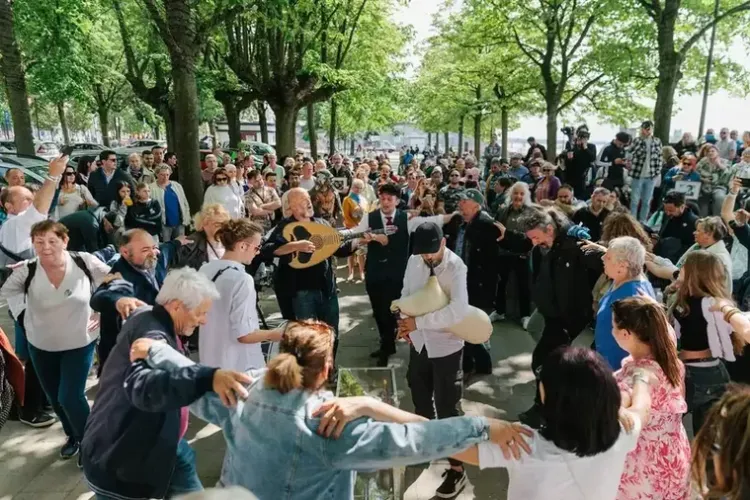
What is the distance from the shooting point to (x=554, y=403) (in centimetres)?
188

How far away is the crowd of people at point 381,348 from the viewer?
182cm

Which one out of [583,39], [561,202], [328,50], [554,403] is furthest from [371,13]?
[554,403]

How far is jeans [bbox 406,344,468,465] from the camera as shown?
12.4 ft

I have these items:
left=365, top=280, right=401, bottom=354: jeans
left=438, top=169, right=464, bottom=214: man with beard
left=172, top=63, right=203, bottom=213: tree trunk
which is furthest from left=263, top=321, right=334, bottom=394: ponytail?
left=172, top=63, right=203, bottom=213: tree trunk

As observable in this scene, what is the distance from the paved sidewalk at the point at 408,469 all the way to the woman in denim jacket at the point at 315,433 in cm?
209

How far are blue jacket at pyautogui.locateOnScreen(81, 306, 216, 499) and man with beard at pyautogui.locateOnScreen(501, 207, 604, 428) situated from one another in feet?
9.88

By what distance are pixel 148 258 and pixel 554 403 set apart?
2907 millimetres

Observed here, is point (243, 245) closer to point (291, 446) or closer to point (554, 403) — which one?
point (291, 446)

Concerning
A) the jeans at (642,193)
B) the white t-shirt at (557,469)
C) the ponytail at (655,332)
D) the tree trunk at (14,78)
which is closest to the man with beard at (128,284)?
the white t-shirt at (557,469)

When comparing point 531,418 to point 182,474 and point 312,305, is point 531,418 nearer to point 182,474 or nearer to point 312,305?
point 312,305

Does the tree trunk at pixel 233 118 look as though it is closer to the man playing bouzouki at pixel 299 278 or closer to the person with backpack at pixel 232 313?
the man playing bouzouki at pixel 299 278

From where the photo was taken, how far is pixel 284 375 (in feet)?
5.90

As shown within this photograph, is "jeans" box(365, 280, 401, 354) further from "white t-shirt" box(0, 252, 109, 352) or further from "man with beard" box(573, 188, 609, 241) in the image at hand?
"white t-shirt" box(0, 252, 109, 352)

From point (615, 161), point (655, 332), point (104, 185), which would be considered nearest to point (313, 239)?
point (655, 332)
